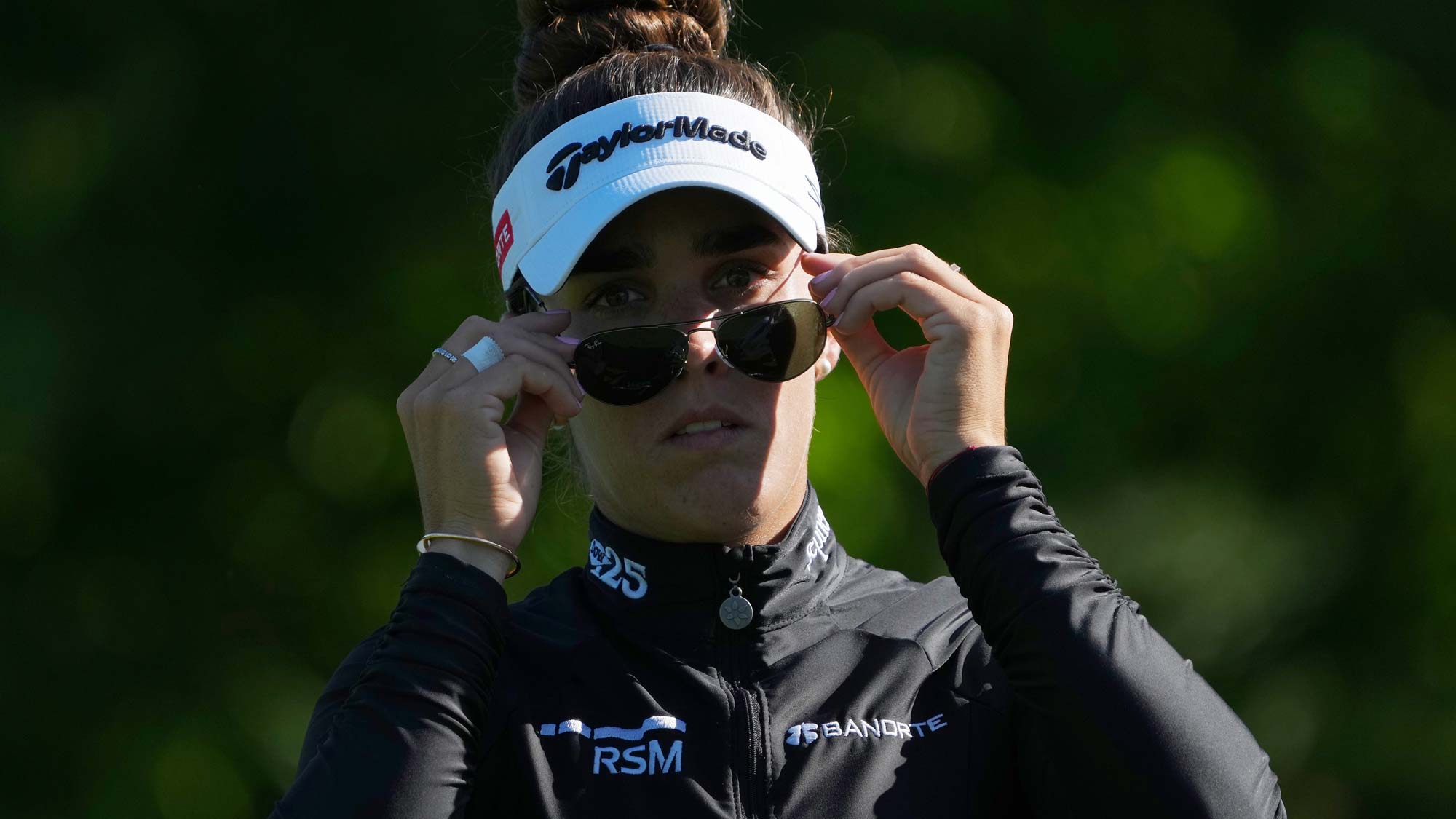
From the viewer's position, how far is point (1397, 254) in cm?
560

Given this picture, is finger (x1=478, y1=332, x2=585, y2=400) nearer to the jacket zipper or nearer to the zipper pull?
the zipper pull

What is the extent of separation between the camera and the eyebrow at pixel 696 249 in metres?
2.40

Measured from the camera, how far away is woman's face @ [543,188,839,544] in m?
2.36

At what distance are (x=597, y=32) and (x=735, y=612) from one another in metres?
1.17

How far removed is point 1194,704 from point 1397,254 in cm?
411

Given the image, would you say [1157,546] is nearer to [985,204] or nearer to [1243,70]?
[985,204]

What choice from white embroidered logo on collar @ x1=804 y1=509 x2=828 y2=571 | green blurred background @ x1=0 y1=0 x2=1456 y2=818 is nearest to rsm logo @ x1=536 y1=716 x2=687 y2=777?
white embroidered logo on collar @ x1=804 y1=509 x2=828 y2=571

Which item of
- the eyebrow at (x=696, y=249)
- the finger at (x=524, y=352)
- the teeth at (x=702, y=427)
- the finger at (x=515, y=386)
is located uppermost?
the eyebrow at (x=696, y=249)

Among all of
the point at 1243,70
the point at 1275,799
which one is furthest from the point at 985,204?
the point at 1275,799

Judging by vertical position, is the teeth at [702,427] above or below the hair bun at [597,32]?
below

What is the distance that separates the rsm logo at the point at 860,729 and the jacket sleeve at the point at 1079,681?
14 cm

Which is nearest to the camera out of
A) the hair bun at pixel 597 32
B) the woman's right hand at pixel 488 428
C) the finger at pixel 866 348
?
the woman's right hand at pixel 488 428

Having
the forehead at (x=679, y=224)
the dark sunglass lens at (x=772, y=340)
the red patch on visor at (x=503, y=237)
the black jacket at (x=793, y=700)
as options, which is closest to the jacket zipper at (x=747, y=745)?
the black jacket at (x=793, y=700)

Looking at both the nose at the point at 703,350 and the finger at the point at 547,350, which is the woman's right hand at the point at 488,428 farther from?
the nose at the point at 703,350
